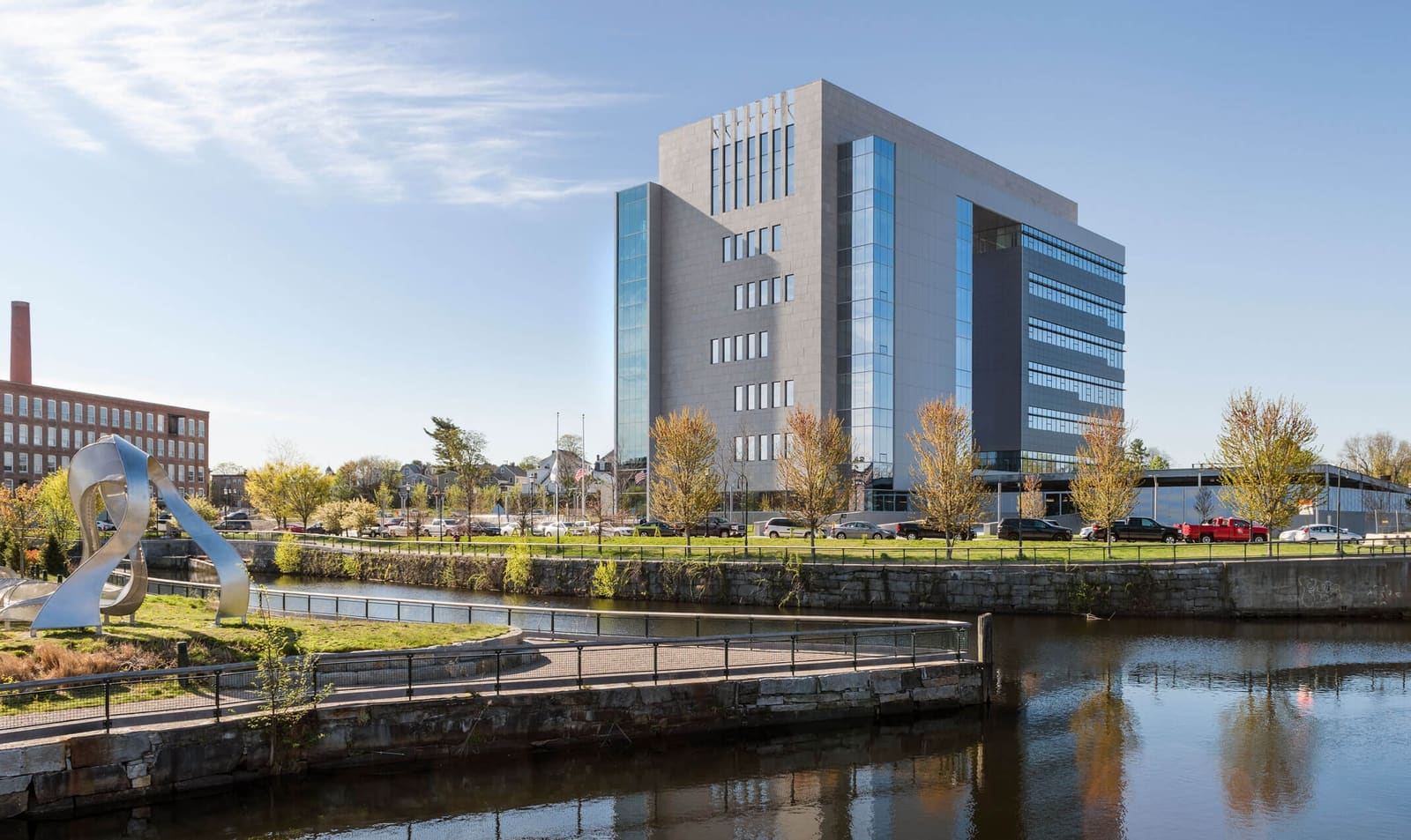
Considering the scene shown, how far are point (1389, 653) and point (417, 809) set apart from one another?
103 feet

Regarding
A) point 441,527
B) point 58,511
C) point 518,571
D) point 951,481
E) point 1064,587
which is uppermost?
point 951,481

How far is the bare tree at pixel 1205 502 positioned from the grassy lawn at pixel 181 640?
63.7m

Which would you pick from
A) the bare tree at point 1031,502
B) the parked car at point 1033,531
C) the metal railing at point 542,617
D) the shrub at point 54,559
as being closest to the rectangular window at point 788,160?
the bare tree at point 1031,502

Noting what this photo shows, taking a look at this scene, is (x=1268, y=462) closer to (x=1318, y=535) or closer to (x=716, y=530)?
(x=1318, y=535)

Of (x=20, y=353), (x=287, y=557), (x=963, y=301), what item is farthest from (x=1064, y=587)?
(x=20, y=353)

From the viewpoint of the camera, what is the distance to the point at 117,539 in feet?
72.2

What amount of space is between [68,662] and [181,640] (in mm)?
2060

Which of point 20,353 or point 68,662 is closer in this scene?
point 68,662

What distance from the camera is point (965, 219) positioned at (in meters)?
92.4

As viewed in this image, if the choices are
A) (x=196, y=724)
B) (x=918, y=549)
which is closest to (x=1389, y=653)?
(x=918, y=549)

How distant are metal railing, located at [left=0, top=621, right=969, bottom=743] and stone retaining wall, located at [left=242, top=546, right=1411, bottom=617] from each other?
57.6 ft

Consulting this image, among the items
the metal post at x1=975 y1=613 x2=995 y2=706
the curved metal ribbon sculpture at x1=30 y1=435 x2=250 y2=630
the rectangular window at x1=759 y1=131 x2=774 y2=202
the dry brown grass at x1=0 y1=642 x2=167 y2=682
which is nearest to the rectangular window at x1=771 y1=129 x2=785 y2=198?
the rectangular window at x1=759 y1=131 x2=774 y2=202

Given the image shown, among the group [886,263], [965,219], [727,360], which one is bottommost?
[727,360]

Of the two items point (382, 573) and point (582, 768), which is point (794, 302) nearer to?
point (382, 573)
